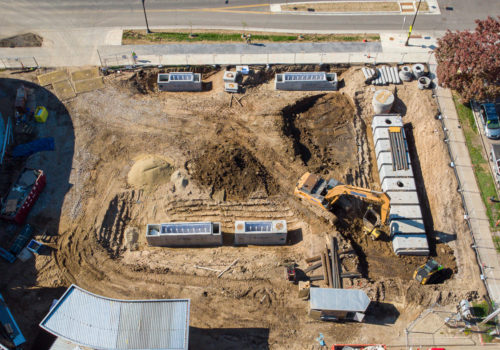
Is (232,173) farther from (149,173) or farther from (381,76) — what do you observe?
(381,76)

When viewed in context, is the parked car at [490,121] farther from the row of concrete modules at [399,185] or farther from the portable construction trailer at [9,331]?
the portable construction trailer at [9,331]

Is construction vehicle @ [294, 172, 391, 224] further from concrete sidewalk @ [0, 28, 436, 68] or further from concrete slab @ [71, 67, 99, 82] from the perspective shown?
concrete slab @ [71, 67, 99, 82]

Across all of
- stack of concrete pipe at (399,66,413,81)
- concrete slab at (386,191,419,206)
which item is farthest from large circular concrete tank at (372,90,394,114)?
concrete slab at (386,191,419,206)

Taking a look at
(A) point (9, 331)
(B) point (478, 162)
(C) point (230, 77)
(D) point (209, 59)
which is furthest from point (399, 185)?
(A) point (9, 331)

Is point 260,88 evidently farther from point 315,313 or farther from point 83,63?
point 315,313

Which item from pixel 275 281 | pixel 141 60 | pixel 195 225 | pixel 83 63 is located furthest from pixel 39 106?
pixel 275 281

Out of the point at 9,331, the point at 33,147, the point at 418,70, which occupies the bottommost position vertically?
the point at 9,331

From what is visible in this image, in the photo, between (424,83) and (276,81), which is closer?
(424,83)
